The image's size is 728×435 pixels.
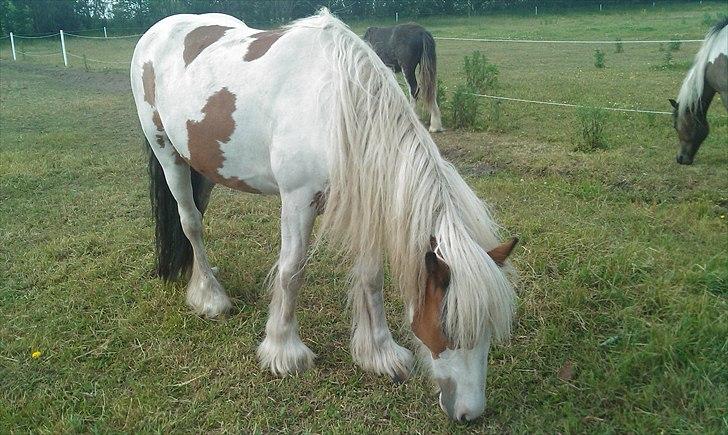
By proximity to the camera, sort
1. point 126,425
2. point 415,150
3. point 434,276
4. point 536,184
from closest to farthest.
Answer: point 434,276
point 415,150
point 126,425
point 536,184

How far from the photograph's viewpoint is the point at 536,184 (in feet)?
16.9

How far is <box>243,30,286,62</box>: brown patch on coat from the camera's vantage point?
277cm

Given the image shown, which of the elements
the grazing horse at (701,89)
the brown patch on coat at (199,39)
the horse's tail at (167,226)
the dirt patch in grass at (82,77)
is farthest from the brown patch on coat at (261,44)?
the dirt patch in grass at (82,77)

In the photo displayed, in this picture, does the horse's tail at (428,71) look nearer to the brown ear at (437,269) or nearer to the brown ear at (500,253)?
the brown ear at (500,253)

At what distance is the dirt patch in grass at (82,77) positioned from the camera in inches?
539

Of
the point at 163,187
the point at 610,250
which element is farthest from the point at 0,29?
the point at 610,250

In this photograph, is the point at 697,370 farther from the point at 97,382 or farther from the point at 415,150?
the point at 97,382

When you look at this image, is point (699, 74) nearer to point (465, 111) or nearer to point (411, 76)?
point (465, 111)

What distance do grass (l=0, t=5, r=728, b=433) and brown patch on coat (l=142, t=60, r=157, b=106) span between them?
1.23 meters

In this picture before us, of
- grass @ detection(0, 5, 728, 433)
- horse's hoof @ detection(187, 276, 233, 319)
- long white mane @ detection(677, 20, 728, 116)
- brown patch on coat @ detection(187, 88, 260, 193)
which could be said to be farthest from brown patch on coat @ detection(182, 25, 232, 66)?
long white mane @ detection(677, 20, 728, 116)

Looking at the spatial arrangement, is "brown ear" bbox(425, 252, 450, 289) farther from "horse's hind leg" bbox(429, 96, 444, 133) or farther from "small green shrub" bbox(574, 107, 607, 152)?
"horse's hind leg" bbox(429, 96, 444, 133)

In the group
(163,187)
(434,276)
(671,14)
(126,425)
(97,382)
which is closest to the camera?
(434,276)

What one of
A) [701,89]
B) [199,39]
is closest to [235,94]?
[199,39]

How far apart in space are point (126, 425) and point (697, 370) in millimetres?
2592
